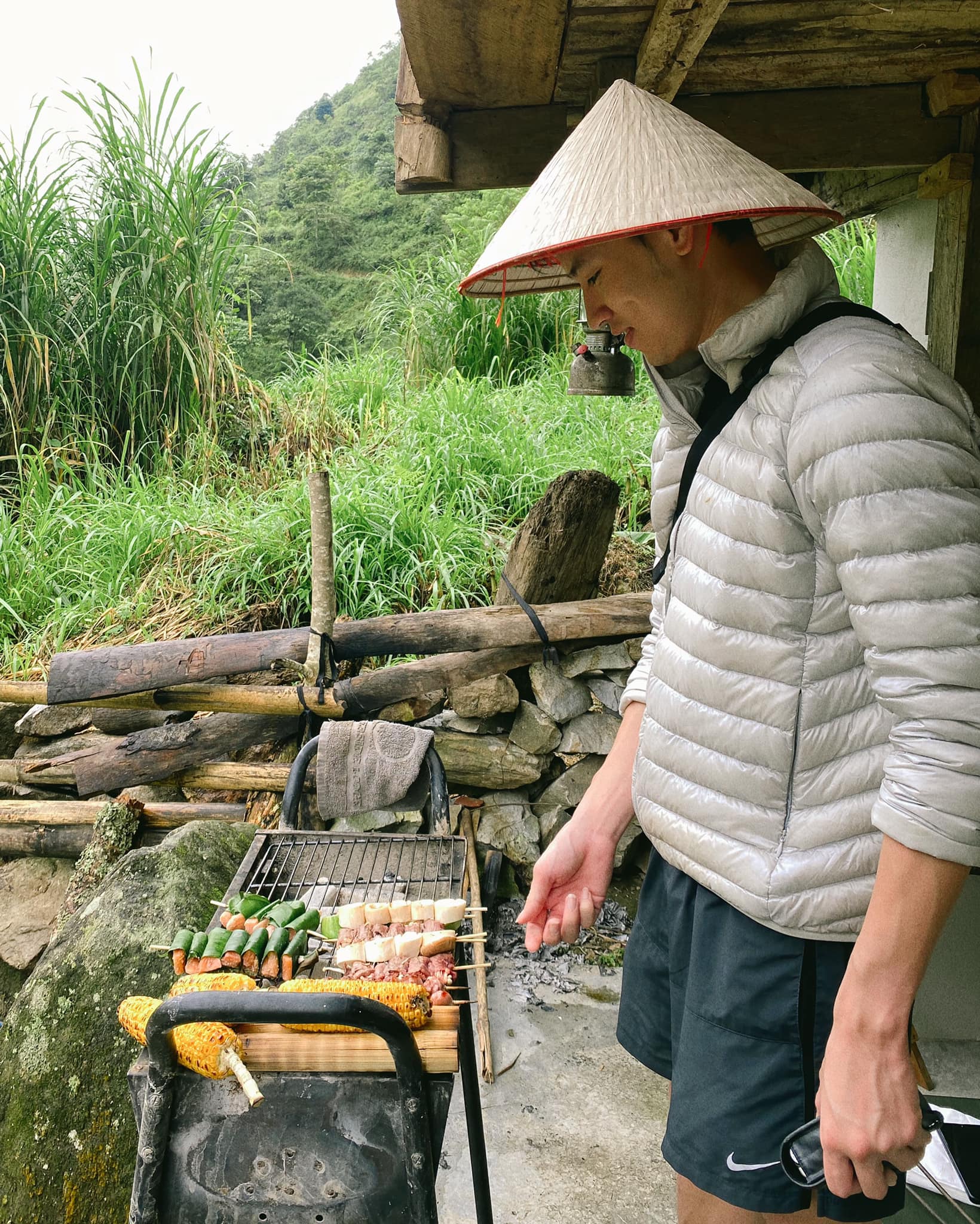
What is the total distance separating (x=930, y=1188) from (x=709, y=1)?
2.95 m

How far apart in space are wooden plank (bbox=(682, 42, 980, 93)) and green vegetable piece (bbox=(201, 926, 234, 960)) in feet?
9.90

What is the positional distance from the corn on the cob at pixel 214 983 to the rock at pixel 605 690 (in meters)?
2.54

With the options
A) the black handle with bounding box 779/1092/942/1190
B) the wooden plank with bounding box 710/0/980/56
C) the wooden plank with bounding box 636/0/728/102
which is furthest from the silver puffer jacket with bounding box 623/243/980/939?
the wooden plank with bounding box 710/0/980/56

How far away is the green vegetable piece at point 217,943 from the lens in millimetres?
2102

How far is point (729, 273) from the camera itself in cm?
151

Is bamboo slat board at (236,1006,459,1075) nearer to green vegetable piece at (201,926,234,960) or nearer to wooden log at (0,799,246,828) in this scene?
green vegetable piece at (201,926,234,960)

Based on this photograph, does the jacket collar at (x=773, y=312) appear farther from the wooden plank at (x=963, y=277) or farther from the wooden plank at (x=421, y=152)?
the wooden plank at (x=963, y=277)

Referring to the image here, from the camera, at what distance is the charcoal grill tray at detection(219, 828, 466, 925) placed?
8.03 ft

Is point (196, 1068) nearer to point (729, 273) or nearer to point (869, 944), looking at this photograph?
point (869, 944)

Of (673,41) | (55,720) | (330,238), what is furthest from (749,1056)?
(330,238)

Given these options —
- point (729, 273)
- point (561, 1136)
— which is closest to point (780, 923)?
point (729, 273)

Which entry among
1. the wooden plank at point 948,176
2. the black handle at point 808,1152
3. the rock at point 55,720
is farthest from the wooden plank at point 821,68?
the rock at point 55,720

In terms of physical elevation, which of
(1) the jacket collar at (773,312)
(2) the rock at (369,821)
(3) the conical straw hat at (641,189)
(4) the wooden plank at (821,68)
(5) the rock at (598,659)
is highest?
(4) the wooden plank at (821,68)

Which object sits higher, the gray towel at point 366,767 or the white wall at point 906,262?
the white wall at point 906,262
